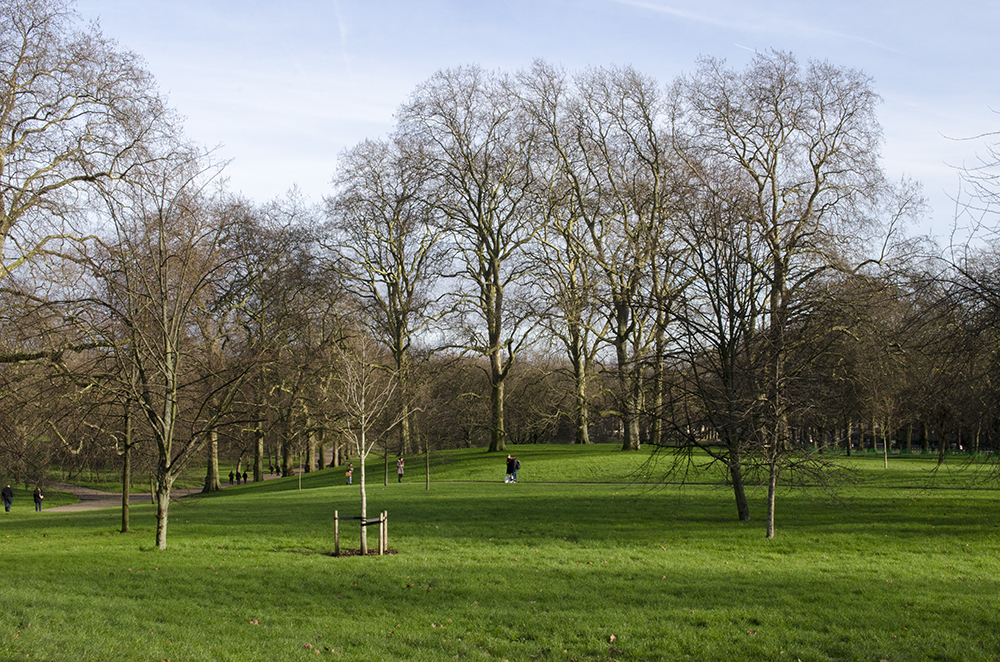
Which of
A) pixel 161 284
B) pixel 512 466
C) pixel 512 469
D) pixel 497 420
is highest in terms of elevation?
pixel 161 284

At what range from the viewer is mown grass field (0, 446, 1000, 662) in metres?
8.16

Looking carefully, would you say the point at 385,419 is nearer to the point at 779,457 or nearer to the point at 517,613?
the point at 779,457

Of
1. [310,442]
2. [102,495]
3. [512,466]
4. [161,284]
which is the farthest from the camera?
[310,442]

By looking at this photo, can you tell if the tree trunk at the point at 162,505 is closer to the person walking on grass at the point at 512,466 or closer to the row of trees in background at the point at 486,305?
the row of trees in background at the point at 486,305

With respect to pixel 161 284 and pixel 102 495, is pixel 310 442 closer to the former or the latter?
pixel 102 495

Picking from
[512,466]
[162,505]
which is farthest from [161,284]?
[512,466]

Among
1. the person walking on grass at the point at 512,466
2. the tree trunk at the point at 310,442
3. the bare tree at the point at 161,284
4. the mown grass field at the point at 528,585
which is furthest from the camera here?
the tree trunk at the point at 310,442

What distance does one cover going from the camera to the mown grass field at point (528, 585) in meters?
8.16

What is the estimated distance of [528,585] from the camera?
11.4m

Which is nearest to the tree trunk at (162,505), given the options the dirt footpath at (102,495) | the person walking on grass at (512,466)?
the person walking on grass at (512,466)

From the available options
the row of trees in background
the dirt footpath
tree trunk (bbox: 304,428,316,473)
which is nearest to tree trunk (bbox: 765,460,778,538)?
the row of trees in background

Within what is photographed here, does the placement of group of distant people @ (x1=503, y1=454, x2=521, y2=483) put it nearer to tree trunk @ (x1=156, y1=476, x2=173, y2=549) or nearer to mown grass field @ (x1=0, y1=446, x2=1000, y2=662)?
mown grass field @ (x1=0, y1=446, x2=1000, y2=662)

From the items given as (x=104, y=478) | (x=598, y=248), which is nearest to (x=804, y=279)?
(x=598, y=248)

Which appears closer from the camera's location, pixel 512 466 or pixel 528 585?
pixel 528 585
